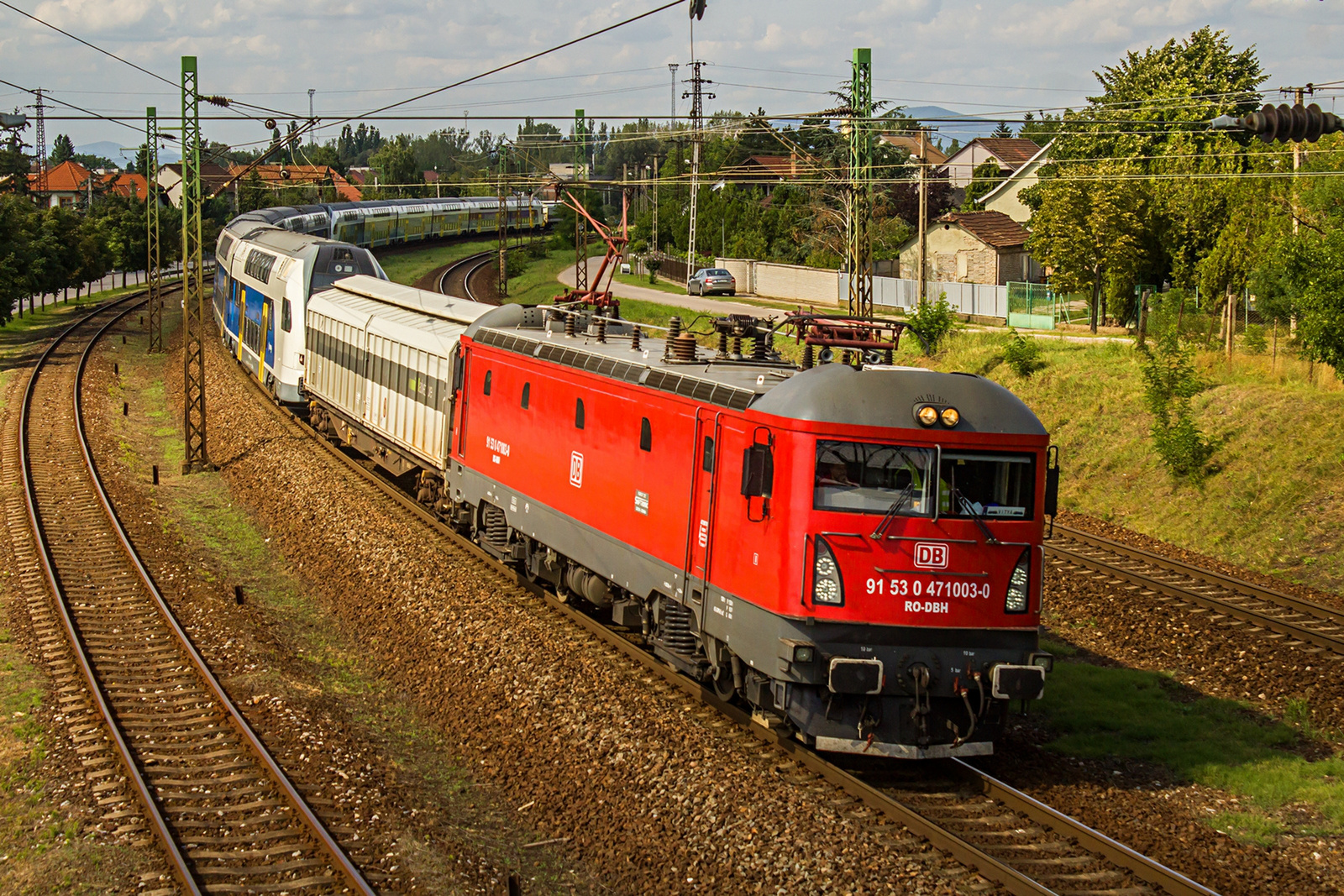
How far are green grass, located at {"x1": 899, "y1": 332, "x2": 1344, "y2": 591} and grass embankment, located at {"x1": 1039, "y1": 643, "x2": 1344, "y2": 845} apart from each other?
6267 millimetres

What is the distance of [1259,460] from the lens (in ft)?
70.4

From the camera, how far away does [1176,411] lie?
23.0 metres

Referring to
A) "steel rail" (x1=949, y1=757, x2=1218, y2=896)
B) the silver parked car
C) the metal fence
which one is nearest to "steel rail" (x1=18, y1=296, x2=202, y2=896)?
"steel rail" (x1=949, y1=757, x2=1218, y2=896)

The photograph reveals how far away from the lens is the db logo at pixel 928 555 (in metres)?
10.0

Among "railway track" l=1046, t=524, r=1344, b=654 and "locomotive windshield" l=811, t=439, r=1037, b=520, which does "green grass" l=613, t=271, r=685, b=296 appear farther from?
"locomotive windshield" l=811, t=439, r=1037, b=520

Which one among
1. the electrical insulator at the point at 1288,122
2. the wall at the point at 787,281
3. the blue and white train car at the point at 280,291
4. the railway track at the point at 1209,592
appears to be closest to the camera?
the railway track at the point at 1209,592

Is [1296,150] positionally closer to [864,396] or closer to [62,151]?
[864,396]

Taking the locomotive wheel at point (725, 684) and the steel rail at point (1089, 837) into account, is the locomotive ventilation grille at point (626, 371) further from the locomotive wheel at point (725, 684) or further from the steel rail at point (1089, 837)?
the steel rail at point (1089, 837)

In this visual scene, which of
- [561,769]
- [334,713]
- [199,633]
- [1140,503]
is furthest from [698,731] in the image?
[1140,503]

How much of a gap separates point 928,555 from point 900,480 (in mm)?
677

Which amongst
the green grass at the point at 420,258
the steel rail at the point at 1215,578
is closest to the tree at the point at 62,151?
the green grass at the point at 420,258

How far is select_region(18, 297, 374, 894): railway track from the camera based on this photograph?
9.44 metres

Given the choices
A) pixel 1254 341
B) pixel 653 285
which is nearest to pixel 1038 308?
pixel 1254 341

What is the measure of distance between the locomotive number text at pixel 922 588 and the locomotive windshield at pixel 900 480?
58cm
